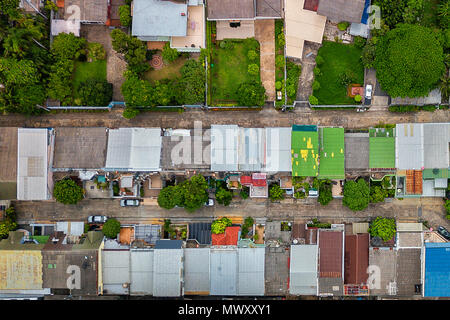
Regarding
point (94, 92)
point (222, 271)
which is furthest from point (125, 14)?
point (222, 271)

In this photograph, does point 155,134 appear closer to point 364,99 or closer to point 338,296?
point 364,99

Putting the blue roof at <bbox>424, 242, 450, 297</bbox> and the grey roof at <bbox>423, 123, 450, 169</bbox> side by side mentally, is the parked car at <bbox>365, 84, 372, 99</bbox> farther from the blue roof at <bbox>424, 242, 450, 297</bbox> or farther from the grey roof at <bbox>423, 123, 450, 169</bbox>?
the blue roof at <bbox>424, 242, 450, 297</bbox>

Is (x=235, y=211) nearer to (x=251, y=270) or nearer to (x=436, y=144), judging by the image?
(x=251, y=270)

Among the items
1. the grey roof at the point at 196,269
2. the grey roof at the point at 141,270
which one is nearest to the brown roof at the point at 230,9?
the grey roof at the point at 196,269

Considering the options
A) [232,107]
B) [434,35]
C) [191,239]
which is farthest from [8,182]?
[434,35]

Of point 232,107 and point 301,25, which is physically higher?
point 301,25

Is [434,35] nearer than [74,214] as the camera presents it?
Yes
